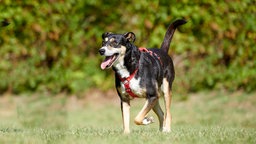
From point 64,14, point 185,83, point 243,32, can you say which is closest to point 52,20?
point 64,14

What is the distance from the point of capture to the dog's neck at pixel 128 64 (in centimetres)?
944

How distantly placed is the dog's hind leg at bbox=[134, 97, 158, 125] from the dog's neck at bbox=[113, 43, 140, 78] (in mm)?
506

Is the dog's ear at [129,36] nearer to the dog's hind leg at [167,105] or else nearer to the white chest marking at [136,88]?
the white chest marking at [136,88]

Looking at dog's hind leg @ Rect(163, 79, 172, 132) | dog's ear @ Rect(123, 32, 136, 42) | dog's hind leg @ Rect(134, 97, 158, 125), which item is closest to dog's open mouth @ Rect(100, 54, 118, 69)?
dog's ear @ Rect(123, 32, 136, 42)

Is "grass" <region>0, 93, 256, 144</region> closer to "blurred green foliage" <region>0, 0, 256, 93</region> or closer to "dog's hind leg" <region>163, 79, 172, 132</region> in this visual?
"blurred green foliage" <region>0, 0, 256, 93</region>

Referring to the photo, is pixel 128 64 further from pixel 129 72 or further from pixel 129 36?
pixel 129 36

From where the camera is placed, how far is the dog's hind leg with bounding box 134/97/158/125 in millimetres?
9164

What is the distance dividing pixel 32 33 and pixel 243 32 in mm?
5391

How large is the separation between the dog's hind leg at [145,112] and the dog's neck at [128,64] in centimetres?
51

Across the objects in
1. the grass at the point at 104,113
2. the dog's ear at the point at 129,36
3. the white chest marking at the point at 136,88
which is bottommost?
the grass at the point at 104,113

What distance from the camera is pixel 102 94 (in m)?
16.9

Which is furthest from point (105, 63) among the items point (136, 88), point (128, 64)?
point (136, 88)

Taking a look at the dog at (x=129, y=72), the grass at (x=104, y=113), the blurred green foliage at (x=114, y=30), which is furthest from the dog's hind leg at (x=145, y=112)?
the blurred green foliage at (x=114, y=30)

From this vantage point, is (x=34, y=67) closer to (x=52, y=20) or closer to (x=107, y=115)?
(x=52, y=20)
